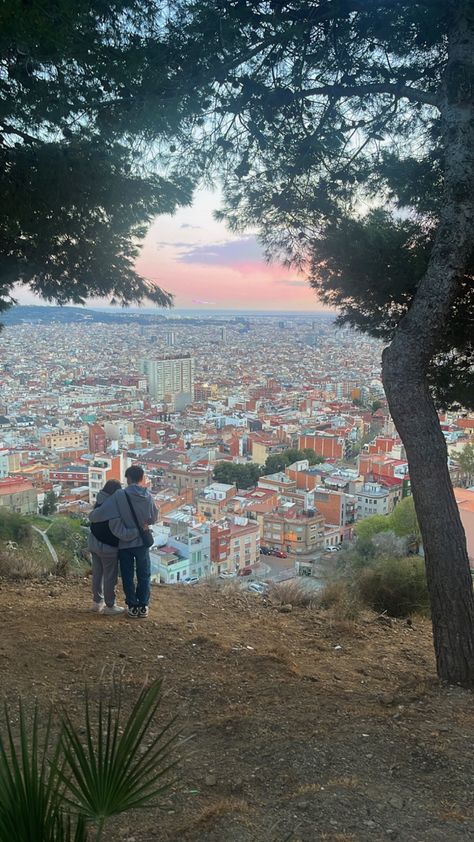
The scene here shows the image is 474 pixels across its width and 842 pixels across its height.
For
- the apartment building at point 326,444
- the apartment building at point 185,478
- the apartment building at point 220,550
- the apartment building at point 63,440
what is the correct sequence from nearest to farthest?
the apartment building at point 220,550
the apartment building at point 185,478
the apartment building at point 63,440
the apartment building at point 326,444

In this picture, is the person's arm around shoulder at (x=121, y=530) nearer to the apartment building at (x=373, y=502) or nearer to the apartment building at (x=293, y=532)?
the apartment building at (x=293, y=532)

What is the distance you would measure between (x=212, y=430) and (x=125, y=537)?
27721 mm

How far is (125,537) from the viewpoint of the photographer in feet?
17.7

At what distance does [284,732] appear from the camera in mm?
3430

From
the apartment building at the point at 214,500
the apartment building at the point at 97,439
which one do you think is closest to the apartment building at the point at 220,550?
the apartment building at the point at 214,500

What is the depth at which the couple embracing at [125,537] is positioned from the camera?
5426 mm

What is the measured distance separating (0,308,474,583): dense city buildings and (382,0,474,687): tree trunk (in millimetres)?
2396

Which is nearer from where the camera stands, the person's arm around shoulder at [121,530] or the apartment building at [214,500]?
the person's arm around shoulder at [121,530]

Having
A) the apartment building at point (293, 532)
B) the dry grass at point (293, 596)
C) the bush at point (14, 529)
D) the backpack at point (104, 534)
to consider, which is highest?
the backpack at point (104, 534)

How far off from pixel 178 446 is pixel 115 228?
75.9 feet

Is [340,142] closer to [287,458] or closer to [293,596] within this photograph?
[293,596]

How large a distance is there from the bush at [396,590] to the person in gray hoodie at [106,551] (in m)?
2.85

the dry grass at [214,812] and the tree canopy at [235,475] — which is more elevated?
the dry grass at [214,812]

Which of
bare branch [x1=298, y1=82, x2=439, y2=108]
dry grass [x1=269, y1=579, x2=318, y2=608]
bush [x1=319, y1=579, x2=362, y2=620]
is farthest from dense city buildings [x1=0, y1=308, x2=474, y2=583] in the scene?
dry grass [x1=269, y1=579, x2=318, y2=608]
